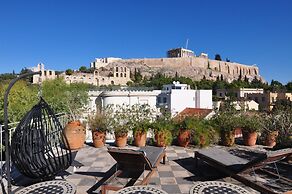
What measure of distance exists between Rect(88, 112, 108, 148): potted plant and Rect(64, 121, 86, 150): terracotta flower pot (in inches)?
11.4

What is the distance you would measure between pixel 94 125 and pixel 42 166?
242 centimetres

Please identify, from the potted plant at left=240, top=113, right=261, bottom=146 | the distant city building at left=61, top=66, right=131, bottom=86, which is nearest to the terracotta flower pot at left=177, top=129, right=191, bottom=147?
the potted plant at left=240, top=113, right=261, bottom=146

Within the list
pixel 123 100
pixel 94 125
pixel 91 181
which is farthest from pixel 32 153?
pixel 123 100

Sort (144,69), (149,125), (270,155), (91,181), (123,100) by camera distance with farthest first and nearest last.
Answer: (144,69) < (123,100) < (149,125) < (91,181) < (270,155)

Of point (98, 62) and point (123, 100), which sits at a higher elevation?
point (98, 62)

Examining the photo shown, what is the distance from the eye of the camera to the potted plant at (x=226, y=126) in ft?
18.4

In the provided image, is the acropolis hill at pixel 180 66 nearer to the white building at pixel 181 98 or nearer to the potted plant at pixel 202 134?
the white building at pixel 181 98

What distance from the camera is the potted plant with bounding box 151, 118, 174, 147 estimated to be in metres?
5.45

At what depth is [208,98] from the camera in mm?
28000

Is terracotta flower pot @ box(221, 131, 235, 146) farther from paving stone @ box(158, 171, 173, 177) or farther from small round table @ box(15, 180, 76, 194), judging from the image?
small round table @ box(15, 180, 76, 194)

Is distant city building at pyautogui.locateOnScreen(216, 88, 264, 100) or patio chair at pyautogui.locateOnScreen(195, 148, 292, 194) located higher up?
distant city building at pyautogui.locateOnScreen(216, 88, 264, 100)

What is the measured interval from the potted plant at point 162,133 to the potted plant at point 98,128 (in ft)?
4.05

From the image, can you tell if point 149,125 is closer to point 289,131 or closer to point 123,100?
point 289,131

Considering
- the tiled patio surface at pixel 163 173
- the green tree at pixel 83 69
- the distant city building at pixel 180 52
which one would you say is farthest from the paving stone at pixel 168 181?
the distant city building at pixel 180 52
